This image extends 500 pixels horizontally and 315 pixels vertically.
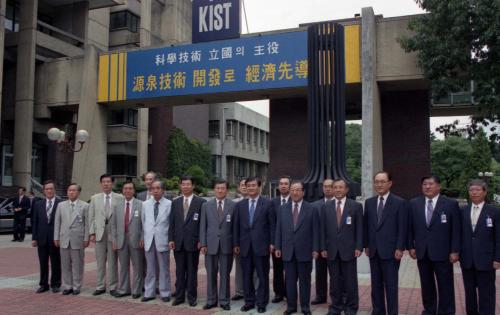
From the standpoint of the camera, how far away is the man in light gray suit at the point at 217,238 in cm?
743

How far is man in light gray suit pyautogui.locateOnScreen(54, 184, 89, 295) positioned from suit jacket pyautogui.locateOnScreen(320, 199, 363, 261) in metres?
4.06

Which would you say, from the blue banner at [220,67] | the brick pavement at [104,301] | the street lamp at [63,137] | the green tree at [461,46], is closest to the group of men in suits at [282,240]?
the brick pavement at [104,301]

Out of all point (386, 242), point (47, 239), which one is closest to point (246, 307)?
point (386, 242)

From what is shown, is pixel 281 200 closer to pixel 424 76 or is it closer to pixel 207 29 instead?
pixel 424 76

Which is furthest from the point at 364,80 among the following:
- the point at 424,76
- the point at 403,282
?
the point at 403,282

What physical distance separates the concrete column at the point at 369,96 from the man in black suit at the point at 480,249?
886cm

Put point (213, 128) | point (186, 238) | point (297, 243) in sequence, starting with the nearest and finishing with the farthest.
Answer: point (297, 243) < point (186, 238) < point (213, 128)

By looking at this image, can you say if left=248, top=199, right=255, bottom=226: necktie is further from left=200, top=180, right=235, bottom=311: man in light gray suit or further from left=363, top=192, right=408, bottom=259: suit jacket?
left=363, top=192, right=408, bottom=259: suit jacket

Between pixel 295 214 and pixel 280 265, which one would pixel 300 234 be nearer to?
pixel 295 214

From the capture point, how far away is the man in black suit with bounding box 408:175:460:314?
6.33 metres

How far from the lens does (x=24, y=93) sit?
2241 cm

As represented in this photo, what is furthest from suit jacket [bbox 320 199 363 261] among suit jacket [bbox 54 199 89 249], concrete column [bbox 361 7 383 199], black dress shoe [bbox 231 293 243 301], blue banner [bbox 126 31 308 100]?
blue banner [bbox 126 31 308 100]

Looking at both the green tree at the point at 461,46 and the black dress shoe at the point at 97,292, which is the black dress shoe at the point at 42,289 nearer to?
the black dress shoe at the point at 97,292

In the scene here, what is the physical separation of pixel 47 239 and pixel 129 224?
1.61m
